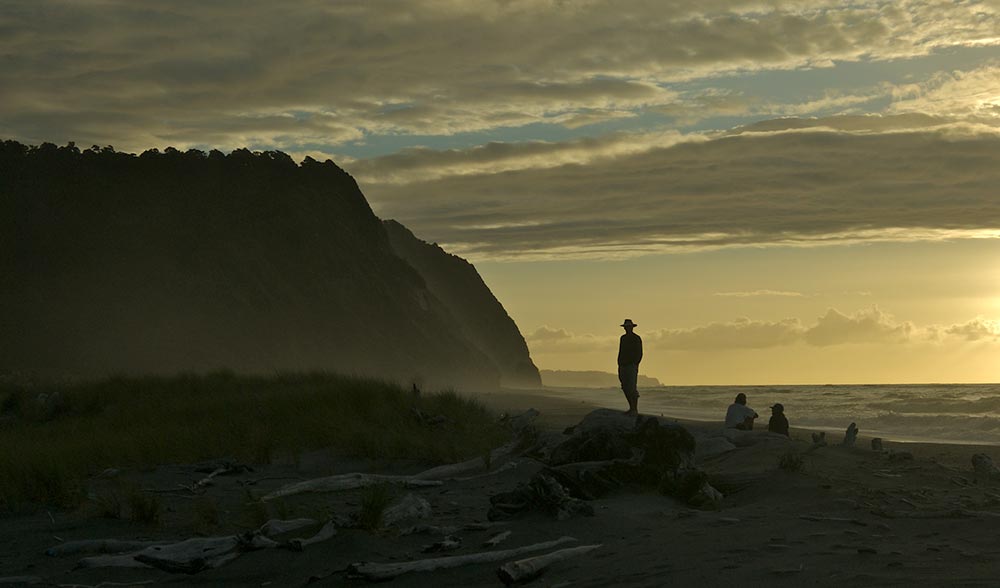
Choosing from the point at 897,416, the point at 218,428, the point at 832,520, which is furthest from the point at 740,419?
the point at 897,416

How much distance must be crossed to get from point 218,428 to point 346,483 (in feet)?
13.4

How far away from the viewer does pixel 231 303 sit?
5966cm

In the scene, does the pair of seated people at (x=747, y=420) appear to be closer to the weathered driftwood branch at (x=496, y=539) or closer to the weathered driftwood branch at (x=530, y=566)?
the weathered driftwood branch at (x=496, y=539)

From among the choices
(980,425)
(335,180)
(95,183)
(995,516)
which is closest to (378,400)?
(995,516)

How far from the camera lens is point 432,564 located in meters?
6.96

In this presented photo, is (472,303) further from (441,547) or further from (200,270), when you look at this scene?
(441,547)

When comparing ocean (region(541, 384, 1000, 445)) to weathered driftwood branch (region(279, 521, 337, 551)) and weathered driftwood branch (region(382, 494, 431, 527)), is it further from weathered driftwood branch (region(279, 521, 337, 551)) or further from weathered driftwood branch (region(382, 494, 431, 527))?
weathered driftwood branch (region(279, 521, 337, 551))

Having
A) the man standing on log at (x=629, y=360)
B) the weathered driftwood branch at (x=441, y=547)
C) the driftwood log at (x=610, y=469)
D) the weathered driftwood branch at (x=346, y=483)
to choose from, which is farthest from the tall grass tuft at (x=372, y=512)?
the man standing on log at (x=629, y=360)

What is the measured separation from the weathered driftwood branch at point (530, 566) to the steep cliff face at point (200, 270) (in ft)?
150

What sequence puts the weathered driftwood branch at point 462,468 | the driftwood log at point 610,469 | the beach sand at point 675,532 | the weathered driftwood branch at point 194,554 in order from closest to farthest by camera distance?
the beach sand at point 675,532
the weathered driftwood branch at point 194,554
the driftwood log at point 610,469
the weathered driftwood branch at point 462,468

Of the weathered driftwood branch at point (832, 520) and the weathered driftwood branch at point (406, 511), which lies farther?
the weathered driftwood branch at point (406, 511)

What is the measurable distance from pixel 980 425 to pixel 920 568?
28.8m

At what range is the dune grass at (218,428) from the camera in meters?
11.5

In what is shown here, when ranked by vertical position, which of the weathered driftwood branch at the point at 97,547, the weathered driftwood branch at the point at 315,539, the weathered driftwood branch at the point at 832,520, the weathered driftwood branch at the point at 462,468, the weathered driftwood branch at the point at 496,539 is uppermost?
the weathered driftwood branch at the point at 832,520
